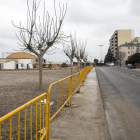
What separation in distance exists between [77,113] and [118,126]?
147 centimetres

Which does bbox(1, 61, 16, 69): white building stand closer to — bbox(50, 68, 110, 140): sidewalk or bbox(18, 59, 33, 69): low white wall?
bbox(18, 59, 33, 69): low white wall

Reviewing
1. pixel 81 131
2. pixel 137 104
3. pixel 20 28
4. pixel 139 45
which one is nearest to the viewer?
pixel 81 131

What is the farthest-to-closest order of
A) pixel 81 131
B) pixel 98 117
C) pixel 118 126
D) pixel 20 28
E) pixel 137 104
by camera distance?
1. pixel 20 28
2. pixel 137 104
3. pixel 98 117
4. pixel 118 126
5. pixel 81 131

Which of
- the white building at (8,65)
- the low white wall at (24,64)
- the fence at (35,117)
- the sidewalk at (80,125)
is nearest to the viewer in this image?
the fence at (35,117)

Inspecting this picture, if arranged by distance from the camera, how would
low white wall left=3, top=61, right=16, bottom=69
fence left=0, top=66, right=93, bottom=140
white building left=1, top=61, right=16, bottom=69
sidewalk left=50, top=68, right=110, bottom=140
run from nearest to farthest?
fence left=0, top=66, right=93, bottom=140 < sidewalk left=50, top=68, right=110, bottom=140 < white building left=1, top=61, right=16, bottom=69 < low white wall left=3, top=61, right=16, bottom=69

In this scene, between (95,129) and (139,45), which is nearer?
(95,129)

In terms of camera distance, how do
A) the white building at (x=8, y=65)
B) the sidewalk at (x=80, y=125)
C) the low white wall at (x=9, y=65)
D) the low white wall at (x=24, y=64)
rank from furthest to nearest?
the low white wall at (x=24, y=64) → the low white wall at (x=9, y=65) → the white building at (x=8, y=65) → the sidewalk at (x=80, y=125)

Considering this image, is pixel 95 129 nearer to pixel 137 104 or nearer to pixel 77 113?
pixel 77 113

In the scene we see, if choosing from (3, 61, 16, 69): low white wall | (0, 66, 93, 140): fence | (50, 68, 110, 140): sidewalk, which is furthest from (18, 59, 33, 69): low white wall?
(50, 68, 110, 140): sidewalk

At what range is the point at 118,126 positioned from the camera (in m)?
4.72

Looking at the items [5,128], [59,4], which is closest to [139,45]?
[59,4]

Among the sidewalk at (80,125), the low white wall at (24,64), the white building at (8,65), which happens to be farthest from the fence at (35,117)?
the low white wall at (24,64)

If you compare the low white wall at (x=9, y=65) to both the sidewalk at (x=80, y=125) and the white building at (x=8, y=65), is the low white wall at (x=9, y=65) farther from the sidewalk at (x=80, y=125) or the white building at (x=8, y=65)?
the sidewalk at (x=80, y=125)

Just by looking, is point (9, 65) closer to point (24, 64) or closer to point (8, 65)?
point (8, 65)
